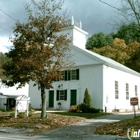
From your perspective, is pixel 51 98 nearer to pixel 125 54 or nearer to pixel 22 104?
pixel 22 104

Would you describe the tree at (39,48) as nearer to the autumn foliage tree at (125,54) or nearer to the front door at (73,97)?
the front door at (73,97)

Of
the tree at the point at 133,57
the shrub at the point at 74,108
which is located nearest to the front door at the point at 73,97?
the shrub at the point at 74,108

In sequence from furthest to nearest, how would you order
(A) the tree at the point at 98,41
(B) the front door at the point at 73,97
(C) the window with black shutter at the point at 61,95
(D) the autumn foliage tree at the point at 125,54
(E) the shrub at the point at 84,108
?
(A) the tree at the point at 98,41 → (D) the autumn foliage tree at the point at 125,54 → (C) the window with black shutter at the point at 61,95 → (B) the front door at the point at 73,97 → (E) the shrub at the point at 84,108

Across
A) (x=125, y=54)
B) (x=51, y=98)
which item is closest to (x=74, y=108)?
(x=51, y=98)

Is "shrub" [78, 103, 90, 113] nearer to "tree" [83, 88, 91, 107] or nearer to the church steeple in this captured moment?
"tree" [83, 88, 91, 107]

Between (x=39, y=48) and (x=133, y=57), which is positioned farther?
(x=133, y=57)

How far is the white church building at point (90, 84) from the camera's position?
26.2 metres

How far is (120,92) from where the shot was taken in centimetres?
2956

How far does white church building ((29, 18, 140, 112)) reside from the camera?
86.0 ft

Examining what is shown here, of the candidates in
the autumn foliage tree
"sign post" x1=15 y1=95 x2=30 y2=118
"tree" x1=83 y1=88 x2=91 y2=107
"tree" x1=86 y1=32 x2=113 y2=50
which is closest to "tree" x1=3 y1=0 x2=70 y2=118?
"sign post" x1=15 y1=95 x2=30 y2=118

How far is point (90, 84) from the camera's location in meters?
26.8

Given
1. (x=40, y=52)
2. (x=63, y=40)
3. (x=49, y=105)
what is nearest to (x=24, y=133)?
(x=40, y=52)

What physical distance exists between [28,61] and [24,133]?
15.3 ft

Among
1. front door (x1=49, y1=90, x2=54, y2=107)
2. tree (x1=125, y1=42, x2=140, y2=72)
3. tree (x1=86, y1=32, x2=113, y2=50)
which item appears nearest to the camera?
front door (x1=49, y1=90, x2=54, y2=107)
